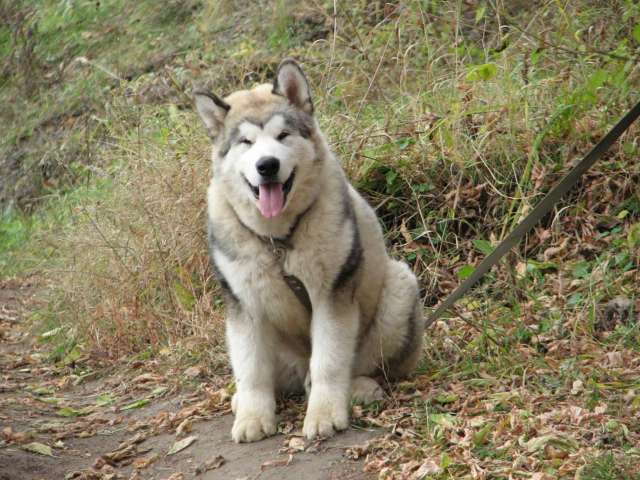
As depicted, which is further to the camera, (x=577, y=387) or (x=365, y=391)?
(x=365, y=391)

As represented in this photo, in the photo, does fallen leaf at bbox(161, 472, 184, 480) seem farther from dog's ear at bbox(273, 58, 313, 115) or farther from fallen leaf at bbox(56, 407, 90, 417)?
dog's ear at bbox(273, 58, 313, 115)

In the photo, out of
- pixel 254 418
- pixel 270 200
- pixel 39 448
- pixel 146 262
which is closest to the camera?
pixel 270 200

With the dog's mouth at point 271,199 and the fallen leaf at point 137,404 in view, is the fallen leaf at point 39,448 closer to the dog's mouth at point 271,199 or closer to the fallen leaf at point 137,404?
the fallen leaf at point 137,404

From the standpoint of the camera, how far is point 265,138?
4324mm

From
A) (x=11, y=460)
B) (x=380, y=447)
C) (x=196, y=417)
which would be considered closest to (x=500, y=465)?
(x=380, y=447)

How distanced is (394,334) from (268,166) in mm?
1250

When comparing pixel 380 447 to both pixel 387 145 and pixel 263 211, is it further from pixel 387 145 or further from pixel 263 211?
pixel 387 145

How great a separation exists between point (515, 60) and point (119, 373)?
13.2 feet

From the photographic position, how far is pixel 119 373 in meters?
6.24

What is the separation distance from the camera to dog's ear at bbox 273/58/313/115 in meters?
4.53

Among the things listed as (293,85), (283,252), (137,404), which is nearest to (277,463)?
(283,252)

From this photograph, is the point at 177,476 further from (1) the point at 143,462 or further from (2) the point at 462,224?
(2) the point at 462,224

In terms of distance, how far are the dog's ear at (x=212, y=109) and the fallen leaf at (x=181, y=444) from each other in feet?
5.35

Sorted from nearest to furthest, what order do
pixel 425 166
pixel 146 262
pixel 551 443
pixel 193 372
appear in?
pixel 551 443, pixel 193 372, pixel 425 166, pixel 146 262
